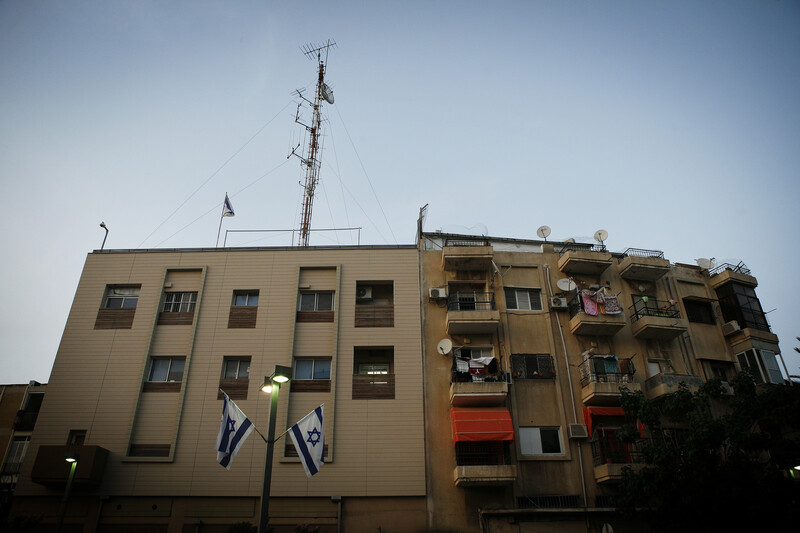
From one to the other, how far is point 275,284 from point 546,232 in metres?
15.6

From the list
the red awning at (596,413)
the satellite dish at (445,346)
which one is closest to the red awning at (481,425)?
the satellite dish at (445,346)

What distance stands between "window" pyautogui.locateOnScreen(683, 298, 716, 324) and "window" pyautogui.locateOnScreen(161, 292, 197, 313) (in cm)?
2696

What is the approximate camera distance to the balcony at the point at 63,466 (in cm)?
2255

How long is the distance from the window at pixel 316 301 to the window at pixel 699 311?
1967 cm

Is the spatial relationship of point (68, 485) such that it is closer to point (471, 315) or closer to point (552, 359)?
point (471, 315)

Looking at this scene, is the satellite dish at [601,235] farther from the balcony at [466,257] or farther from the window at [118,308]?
the window at [118,308]

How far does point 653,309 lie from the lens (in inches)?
1117

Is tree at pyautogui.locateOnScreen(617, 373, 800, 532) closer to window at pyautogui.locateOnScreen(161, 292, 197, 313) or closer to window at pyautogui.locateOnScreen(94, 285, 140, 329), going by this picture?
window at pyautogui.locateOnScreen(161, 292, 197, 313)

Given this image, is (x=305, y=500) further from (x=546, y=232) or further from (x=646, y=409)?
(x=546, y=232)

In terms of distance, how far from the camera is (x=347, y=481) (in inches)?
911

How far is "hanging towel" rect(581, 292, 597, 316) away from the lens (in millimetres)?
27016

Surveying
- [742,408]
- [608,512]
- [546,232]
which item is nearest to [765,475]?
[742,408]

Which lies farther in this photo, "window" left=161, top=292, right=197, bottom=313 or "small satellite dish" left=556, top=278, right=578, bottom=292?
"window" left=161, top=292, right=197, bottom=313

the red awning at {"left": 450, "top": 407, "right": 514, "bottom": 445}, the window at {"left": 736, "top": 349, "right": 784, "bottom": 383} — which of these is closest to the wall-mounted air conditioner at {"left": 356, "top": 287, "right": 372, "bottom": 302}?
the red awning at {"left": 450, "top": 407, "right": 514, "bottom": 445}
